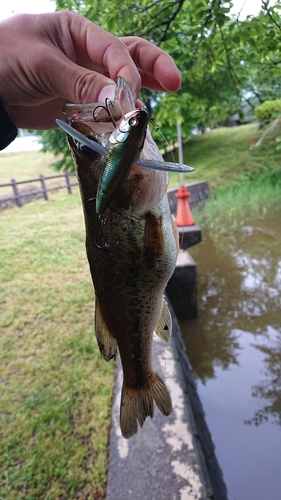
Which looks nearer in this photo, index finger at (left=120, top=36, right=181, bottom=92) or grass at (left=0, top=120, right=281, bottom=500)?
index finger at (left=120, top=36, right=181, bottom=92)

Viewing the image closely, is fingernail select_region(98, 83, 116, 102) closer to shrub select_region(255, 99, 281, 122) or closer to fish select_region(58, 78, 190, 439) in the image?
fish select_region(58, 78, 190, 439)

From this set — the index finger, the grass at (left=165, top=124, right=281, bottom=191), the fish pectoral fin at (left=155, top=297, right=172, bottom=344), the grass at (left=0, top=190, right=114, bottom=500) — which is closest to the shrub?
the grass at (left=165, top=124, right=281, bottom=191)

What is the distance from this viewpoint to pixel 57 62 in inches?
49.4

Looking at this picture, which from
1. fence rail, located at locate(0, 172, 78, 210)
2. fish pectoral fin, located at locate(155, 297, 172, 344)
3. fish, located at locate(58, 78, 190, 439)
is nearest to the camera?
fish, located at locate(58, 78, 190, 439)

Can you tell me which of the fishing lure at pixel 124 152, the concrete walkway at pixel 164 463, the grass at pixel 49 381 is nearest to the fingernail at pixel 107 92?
the fishing lure at pixel 124 152

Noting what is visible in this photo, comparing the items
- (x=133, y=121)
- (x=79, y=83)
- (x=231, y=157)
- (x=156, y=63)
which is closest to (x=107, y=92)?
(x=79, y=83)

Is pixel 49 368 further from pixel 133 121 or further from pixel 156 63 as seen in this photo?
pixel 133 121

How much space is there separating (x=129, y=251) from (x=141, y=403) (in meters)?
0.69

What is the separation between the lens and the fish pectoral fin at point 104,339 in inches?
54.0

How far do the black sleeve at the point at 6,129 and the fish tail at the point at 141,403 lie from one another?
4.22 feet

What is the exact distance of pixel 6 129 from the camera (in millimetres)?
1646

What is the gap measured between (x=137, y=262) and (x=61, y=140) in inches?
420

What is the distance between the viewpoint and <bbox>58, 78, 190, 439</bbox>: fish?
102 centimetres

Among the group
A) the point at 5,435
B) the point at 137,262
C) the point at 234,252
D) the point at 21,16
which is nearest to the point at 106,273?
the point at 137,262
